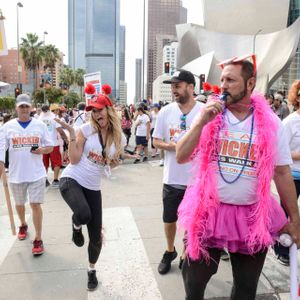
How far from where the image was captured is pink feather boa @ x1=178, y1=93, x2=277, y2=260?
6.94 feet

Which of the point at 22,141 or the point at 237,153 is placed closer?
the point at 237,153

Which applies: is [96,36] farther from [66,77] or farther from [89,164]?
[89,164]

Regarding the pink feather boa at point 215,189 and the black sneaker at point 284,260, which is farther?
the black sneaker at point 284,260

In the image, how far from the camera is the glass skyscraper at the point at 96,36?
15825 cm

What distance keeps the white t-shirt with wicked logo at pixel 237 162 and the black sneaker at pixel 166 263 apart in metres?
1.76

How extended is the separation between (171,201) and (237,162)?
1497 millimetres

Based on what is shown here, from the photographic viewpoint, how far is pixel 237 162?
216cm

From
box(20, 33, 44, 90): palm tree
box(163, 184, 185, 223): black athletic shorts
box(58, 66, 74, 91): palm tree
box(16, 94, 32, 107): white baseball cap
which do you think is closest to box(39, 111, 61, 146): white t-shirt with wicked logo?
box(16, 94, 32, 107): white baseball cap

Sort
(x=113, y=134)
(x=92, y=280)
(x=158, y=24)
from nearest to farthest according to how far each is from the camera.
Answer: (x=92, y=280) < (x=113, y=134) < (x=158, y=24)

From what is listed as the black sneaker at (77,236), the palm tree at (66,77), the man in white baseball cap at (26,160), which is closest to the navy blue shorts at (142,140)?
the man in white baseball cap at (26,160)

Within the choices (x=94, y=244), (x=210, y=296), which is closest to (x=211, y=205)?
(x=210, y=296)

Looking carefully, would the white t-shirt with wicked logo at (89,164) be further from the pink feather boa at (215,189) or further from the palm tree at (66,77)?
the palm tree at (66,77)

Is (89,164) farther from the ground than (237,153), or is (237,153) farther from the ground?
(237,153)

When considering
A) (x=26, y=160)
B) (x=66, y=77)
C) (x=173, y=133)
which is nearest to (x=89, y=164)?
(x=173, y=133)
